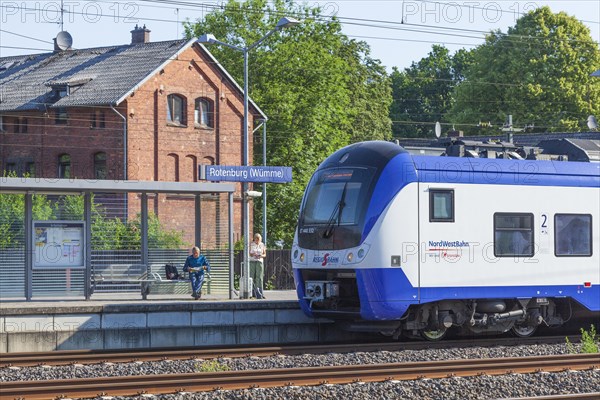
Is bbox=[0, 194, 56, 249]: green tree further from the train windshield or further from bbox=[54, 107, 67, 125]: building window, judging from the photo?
bbox=[54, 107, 67, 125]: building window

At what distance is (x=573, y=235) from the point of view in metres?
20.4

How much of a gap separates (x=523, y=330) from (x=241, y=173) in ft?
23.0

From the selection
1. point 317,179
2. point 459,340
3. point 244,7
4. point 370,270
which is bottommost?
point 459,340

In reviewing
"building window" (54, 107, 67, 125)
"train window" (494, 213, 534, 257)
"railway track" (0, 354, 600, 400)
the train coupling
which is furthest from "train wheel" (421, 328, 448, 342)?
"building window" (54, 107, 67, 125)

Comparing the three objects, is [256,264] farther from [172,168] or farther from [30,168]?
[30,168]

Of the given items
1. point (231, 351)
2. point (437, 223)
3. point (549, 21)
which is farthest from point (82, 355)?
point (549, 21)

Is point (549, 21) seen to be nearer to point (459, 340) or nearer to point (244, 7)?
point (244, 7)

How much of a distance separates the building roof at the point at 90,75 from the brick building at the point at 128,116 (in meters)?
0.06

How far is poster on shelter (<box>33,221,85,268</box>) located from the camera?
22.8 meters

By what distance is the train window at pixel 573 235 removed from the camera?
66.4 feet

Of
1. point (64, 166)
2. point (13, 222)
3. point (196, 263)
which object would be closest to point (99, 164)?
point (64, 166)

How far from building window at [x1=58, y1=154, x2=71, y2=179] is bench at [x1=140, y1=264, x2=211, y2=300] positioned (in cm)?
2858

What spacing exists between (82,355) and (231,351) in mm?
2257

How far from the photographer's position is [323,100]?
55281mm
